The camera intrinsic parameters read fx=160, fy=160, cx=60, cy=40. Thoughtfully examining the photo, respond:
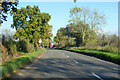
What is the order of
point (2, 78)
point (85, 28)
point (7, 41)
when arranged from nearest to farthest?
point (2, 78) < point (7, 41) < point (85, 28)

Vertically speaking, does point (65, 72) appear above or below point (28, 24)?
below

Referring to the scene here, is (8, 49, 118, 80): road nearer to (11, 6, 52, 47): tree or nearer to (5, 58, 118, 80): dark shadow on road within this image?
(5, 58, 118, 80): dark shadow on road

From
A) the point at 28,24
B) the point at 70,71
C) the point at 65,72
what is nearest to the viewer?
the point at 65,72

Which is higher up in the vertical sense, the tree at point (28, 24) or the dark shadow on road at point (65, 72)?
the tree at point (28, 24)

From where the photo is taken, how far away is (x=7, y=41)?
1814 centimetres

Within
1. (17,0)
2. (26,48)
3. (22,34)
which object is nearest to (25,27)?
(22,34)

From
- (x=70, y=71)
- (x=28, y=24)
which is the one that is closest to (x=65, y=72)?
(x=70, y=71)

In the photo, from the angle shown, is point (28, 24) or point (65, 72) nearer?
point (65, 72)

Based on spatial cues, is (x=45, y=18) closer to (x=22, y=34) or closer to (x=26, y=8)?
(x=26, y=8)

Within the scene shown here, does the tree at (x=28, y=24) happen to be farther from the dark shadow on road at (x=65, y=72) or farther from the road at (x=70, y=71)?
the dark shadow on road at (x=65, y=72)

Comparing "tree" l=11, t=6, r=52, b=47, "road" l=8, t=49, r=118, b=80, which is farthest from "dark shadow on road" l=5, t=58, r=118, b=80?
"tree" l=11, t=6, r=52, b=47

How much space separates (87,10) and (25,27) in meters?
20.5

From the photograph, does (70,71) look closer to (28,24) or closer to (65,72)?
(65,72)

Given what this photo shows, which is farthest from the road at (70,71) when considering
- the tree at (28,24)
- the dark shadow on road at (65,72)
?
the tree at (28,24)
